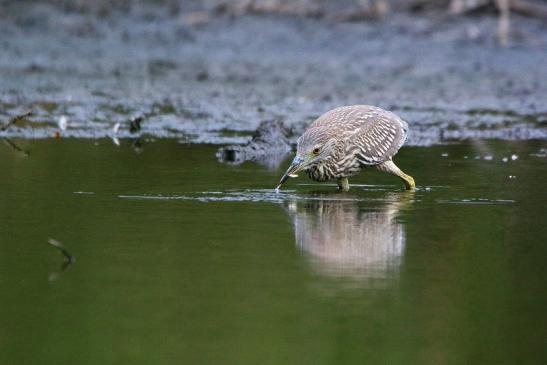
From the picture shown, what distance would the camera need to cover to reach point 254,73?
717 inches

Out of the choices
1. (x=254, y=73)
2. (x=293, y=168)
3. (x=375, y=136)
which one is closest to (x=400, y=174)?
(x=375, y=136)

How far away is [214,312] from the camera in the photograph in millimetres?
5902

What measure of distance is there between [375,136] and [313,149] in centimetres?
58

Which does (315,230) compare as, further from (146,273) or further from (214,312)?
(214,312)

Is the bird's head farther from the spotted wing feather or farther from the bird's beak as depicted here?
the spotted wing feather

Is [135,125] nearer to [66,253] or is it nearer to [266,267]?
[66,253]

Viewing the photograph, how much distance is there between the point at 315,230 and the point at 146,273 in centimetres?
149

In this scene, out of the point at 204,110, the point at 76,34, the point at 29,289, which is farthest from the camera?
the point at 76,34

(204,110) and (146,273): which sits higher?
(204,110)

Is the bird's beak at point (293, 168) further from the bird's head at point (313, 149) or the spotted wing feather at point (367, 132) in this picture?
the spotted wing feather at point (367, 132)

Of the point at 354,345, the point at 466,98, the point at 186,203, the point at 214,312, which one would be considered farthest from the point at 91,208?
the point at 466,98

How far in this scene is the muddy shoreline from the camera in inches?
549

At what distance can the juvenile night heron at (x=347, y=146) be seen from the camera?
31.1 feet

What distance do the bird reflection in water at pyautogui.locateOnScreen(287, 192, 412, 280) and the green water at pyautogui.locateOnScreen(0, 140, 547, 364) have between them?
2cm
